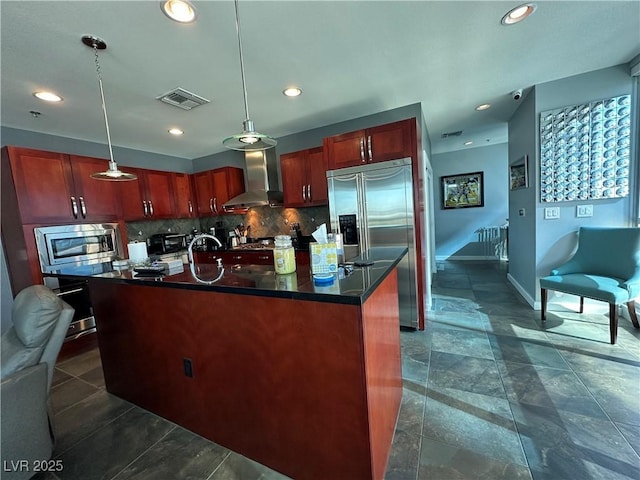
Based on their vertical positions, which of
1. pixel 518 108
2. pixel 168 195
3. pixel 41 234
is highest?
pixel 518 108

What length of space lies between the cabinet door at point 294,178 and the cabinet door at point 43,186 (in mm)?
2575

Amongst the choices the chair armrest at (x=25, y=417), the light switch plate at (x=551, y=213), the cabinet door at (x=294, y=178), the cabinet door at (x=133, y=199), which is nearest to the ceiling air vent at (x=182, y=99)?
the cabinet door at (x=294, y=178)

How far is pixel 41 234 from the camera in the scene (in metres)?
2.77

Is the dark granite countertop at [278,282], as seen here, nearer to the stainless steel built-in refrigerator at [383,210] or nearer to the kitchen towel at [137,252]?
the kitchen towel at [137,252]

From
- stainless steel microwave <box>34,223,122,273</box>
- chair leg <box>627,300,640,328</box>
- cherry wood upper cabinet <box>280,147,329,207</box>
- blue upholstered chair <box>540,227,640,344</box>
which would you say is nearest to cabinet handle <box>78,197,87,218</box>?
stainless steel microwave <box>34,223,122,273</box>

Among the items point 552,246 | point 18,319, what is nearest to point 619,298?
point 552,246

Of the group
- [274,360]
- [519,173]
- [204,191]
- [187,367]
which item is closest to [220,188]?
[204,191]

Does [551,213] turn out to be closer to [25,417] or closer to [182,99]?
[182,99]

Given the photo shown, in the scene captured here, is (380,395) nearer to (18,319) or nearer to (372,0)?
(18,319)

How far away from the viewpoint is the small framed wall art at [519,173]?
128 inches

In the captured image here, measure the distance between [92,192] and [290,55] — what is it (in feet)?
10.1

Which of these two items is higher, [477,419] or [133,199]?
[133,199]

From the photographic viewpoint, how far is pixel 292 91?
8.68 ft

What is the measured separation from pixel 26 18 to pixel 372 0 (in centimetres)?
204
